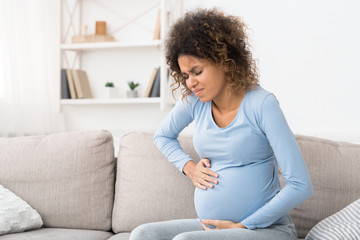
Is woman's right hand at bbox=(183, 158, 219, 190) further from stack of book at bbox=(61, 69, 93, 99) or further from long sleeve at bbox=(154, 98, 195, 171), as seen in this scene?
stack of book at bbox=(61, 69, 93, 99)

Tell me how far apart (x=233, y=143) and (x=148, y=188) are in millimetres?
565

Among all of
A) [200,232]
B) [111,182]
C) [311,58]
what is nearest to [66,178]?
[111,182]

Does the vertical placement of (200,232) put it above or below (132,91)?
below

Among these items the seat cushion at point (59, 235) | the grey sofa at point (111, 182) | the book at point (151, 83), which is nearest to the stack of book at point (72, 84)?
the book at point (151, 83)

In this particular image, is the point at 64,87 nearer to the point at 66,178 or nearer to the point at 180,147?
the point at 66,178

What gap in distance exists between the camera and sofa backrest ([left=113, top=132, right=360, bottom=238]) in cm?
169

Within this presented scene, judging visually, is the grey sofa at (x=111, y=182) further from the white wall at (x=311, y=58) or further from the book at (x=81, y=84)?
the book at (x=81, y=84)

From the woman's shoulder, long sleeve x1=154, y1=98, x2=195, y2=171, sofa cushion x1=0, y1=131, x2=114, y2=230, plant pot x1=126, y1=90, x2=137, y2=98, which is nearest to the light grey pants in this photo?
long sleeve x1=154, y1=98, x2=195, y2=171

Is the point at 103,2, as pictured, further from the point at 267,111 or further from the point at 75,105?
the point at 267,111

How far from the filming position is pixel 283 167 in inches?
50.8

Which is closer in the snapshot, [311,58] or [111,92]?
[311,58]

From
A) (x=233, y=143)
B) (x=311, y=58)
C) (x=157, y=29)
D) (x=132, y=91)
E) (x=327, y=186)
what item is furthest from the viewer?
(x=132, y=91)

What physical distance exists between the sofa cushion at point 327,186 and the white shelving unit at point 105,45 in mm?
1375

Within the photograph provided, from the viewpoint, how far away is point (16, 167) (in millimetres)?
1908
